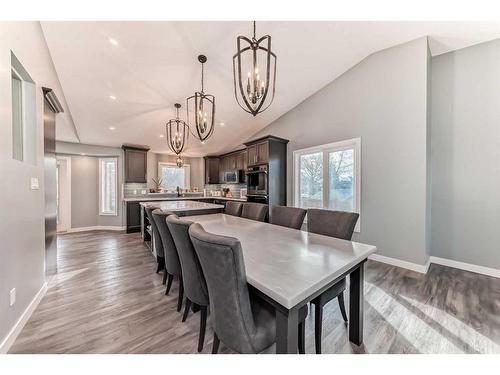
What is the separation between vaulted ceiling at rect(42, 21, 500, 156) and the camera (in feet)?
8.13

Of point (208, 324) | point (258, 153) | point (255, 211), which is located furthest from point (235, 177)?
point (208, 324)

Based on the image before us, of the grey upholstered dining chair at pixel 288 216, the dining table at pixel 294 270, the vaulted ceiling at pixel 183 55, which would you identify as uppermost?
the vaulted ceiling at pixel 183 55

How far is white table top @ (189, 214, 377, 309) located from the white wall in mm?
1631

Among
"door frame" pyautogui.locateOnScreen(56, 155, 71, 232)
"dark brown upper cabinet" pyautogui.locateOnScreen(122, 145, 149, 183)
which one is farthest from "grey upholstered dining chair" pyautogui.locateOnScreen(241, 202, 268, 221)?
"door frame" pyautogui.locateOnScreen(56, 155, 71, 232)

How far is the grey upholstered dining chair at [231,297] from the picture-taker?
3.20 feet

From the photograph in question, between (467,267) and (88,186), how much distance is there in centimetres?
832

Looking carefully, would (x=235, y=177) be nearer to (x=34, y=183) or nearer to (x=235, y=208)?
(x=235, y=208)

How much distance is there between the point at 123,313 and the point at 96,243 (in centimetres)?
320

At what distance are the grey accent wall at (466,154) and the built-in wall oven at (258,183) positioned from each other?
9.55ft

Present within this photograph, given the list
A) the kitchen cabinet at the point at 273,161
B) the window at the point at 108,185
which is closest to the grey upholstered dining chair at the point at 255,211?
the kitchen cabinet at the point at 273,161

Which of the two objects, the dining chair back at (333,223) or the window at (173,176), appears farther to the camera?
the window at (173,176)

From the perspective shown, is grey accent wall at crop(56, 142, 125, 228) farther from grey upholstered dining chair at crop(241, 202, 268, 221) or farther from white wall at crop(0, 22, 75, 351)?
grey upholstered dining chair at crop(241, 202, 268, 221)

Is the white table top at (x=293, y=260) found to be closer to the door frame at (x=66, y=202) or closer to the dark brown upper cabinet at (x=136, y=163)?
the dark brown upper cabinet at (x=136, y=163)

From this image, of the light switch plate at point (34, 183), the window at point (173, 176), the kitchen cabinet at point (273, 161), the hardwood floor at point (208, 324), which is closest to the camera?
the hardwood floor at point (208, 324)
